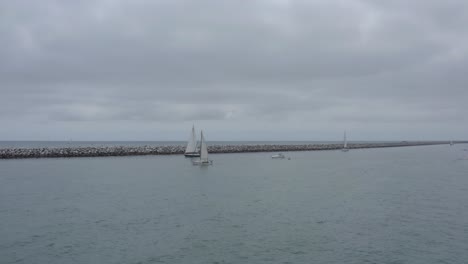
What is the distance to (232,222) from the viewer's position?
24.9 m

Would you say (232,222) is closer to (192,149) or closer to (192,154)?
(192,154)

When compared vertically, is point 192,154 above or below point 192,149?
below

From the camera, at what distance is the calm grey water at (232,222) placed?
61.6 ft

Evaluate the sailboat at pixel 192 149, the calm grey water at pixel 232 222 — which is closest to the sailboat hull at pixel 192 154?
the sailboat at pixel 192 149

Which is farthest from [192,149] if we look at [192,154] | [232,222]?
[232,222]

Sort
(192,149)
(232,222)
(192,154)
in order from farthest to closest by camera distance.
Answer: (192,149) → (192,154) → (232,222)

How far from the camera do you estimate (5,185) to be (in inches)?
1654

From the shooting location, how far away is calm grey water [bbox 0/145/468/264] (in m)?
18.8

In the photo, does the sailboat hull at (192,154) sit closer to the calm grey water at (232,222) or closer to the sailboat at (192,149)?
the sailboat at (192,149)

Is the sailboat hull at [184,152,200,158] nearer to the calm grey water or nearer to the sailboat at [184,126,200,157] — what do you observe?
the sailboat at [184,126,200,157]

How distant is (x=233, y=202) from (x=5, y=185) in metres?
24.5

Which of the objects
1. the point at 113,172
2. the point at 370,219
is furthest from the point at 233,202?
the point at 113,172

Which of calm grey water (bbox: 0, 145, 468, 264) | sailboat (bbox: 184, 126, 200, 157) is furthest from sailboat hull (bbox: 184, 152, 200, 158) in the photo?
calm grey water (bbox: 0, 145, 468, 264)

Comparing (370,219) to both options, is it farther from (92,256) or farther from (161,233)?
(92,256)
